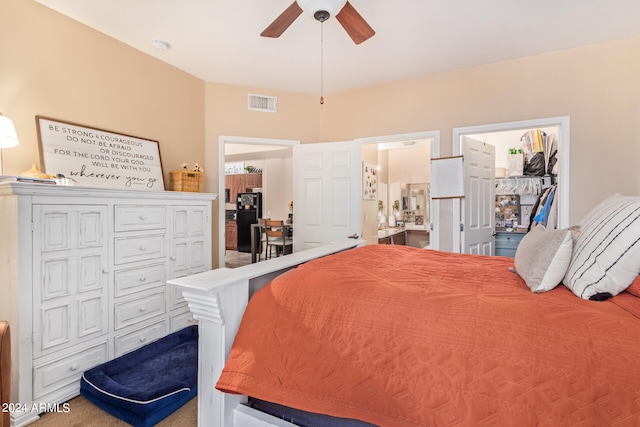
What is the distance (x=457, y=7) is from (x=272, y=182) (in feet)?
19.9

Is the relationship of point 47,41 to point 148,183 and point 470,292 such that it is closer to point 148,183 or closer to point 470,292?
point 148,183

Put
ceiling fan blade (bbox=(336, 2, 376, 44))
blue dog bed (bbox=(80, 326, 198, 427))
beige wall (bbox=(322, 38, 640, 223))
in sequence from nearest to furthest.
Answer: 1. blue dog bed (bbox=(80, 326, 198, 427))
2. ceiling fan blade (bbox=(336, 2, 376, 44))
3. beige wall (bbox=(322, 38, 640, 223))

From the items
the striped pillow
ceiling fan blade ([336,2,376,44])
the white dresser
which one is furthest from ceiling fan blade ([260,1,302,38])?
the striped pillow

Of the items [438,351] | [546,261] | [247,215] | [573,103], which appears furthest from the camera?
[247,215]

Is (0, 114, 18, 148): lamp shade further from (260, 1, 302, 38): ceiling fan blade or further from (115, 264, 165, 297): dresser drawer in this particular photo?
(260, 1, 302, 38): ceiling fan blade

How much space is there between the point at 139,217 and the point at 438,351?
7.66ft

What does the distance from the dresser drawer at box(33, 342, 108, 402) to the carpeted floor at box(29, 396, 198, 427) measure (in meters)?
0.14

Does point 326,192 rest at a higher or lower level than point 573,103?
lower

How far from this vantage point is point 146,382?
199 cm

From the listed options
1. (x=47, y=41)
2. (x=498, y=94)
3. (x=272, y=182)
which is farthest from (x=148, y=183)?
(x=272, y=182)

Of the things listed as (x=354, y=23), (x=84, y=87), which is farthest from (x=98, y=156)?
(x=354, y=23)

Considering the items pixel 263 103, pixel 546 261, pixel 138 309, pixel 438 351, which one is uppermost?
pixel 263 103

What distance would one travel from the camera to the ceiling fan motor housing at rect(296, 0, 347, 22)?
1743 millimetres

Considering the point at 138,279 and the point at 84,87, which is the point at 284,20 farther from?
the point at 138,279
